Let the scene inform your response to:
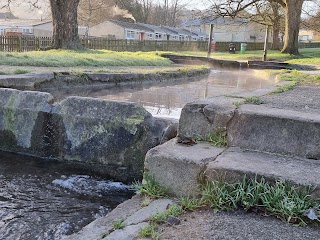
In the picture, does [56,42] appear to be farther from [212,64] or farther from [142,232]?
[142,232]

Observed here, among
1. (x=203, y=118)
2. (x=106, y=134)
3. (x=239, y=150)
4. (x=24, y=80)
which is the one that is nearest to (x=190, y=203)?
(x=239, y=150)

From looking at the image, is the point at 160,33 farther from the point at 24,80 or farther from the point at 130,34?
the point at 24,80

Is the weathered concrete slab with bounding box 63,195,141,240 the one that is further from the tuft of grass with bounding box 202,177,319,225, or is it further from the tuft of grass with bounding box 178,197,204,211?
the tuft of grass with bounding box 202,177,319,225

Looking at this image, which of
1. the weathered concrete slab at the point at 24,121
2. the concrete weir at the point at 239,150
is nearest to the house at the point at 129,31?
the weathered concrete slab at the point at 24,121

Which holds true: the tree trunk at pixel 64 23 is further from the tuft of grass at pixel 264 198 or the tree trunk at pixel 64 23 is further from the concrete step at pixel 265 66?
the tuft of grass at pixel 264 198

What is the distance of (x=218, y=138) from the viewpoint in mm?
3029

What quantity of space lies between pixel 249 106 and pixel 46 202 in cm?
184

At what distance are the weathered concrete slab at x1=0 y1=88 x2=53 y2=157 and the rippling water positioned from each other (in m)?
0.19

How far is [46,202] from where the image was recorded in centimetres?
326

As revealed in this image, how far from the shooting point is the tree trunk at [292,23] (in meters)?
26.5

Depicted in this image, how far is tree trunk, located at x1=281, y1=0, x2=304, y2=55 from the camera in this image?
2652cm

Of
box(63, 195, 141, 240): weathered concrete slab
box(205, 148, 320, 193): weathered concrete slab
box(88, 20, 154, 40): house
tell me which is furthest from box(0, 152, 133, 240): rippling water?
box(88, 20, 154, 40): house

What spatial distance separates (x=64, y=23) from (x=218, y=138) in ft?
55.1

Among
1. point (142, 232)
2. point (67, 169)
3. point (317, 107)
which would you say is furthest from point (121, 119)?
point (142, 232)
